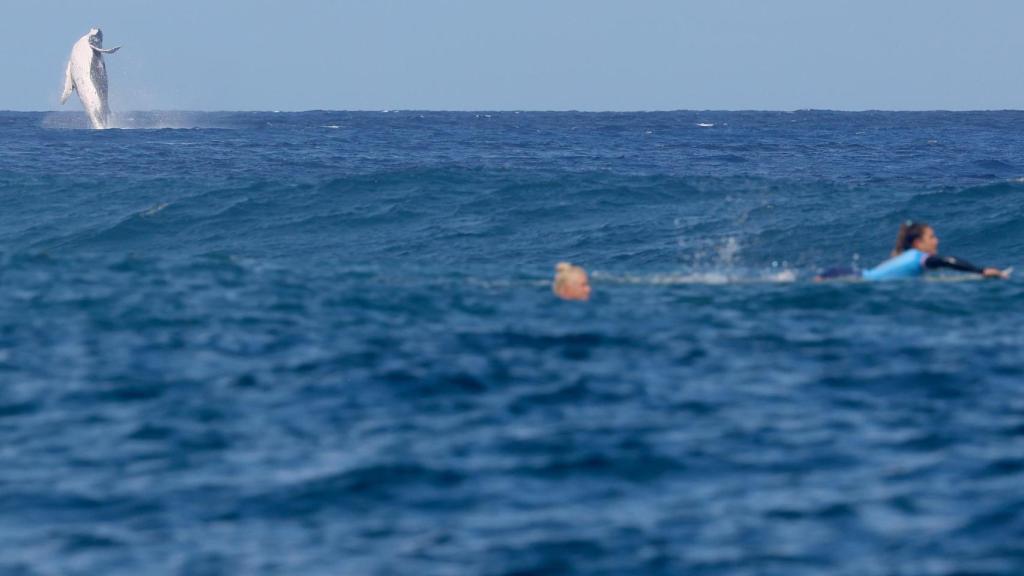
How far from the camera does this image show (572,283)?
15773 millimetres

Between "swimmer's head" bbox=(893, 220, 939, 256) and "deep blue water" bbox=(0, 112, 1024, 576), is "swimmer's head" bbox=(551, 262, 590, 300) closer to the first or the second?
"deep blue water" bbox=(0, 112, 1024, 576)

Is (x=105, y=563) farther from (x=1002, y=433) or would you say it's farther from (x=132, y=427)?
(x=1002, y=433)

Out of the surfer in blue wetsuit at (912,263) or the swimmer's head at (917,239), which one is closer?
the surfer in blue wetsuit at (912,263)
